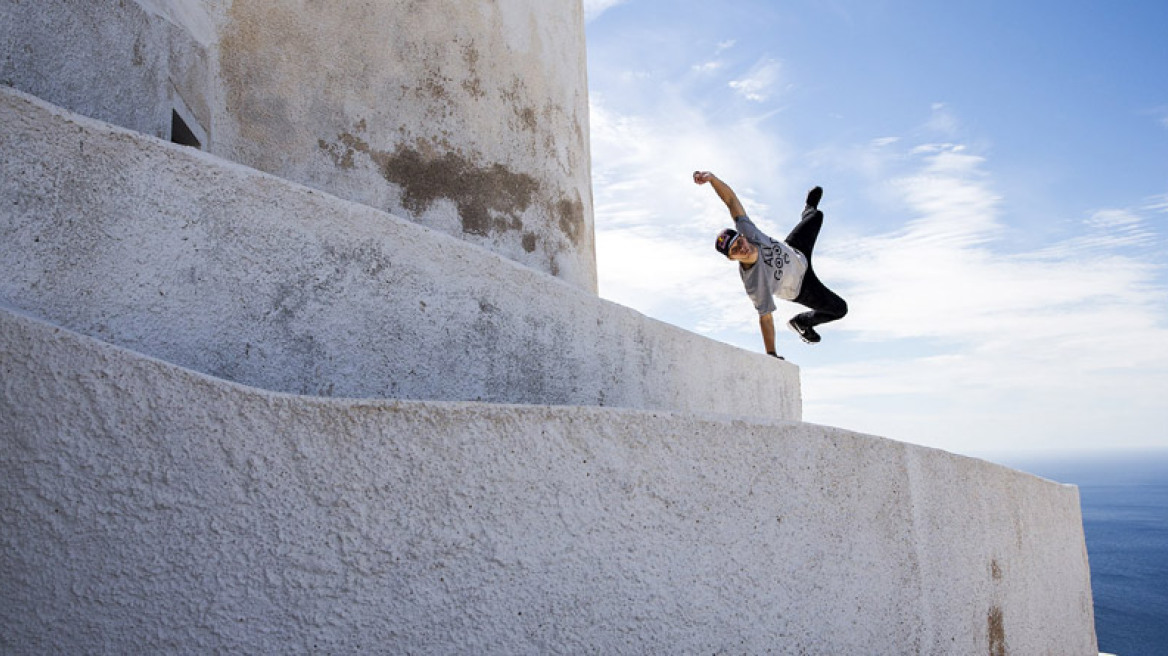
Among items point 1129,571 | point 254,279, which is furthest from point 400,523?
point 1129,571

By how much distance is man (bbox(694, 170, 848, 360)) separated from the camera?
5.62m

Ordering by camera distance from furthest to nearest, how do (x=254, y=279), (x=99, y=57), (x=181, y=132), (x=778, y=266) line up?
(x=778, y=266) → (x=181, y=132) → (x=99, y=57) → (x=254, y=279)

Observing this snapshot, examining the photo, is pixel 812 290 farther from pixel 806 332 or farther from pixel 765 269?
pixel 765 269

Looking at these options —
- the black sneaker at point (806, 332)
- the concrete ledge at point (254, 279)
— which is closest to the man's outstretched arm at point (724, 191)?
the black sneaker at point (806, 332)

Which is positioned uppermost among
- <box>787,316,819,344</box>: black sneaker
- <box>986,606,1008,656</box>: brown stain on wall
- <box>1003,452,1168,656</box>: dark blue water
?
<box>787,316,819,344</box>: black sneaker

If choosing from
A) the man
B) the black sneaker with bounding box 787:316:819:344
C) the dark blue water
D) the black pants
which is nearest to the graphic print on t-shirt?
the man

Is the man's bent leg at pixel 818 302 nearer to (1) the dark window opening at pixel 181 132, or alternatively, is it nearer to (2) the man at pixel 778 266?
(2) the man at pixel 778 266

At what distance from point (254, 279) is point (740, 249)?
13.1 ft

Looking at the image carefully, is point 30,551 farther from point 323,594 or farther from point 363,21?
point 363,21

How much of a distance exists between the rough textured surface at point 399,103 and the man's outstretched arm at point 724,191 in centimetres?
92

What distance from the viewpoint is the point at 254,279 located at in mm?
2223

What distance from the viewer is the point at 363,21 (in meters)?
4.35

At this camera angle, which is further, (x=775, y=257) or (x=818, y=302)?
(x=818, y=302)

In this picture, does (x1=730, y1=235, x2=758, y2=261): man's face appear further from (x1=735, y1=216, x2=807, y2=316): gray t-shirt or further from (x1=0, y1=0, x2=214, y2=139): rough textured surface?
(x1=0, y1=0, x2=214, y2=139): rough textured surface
